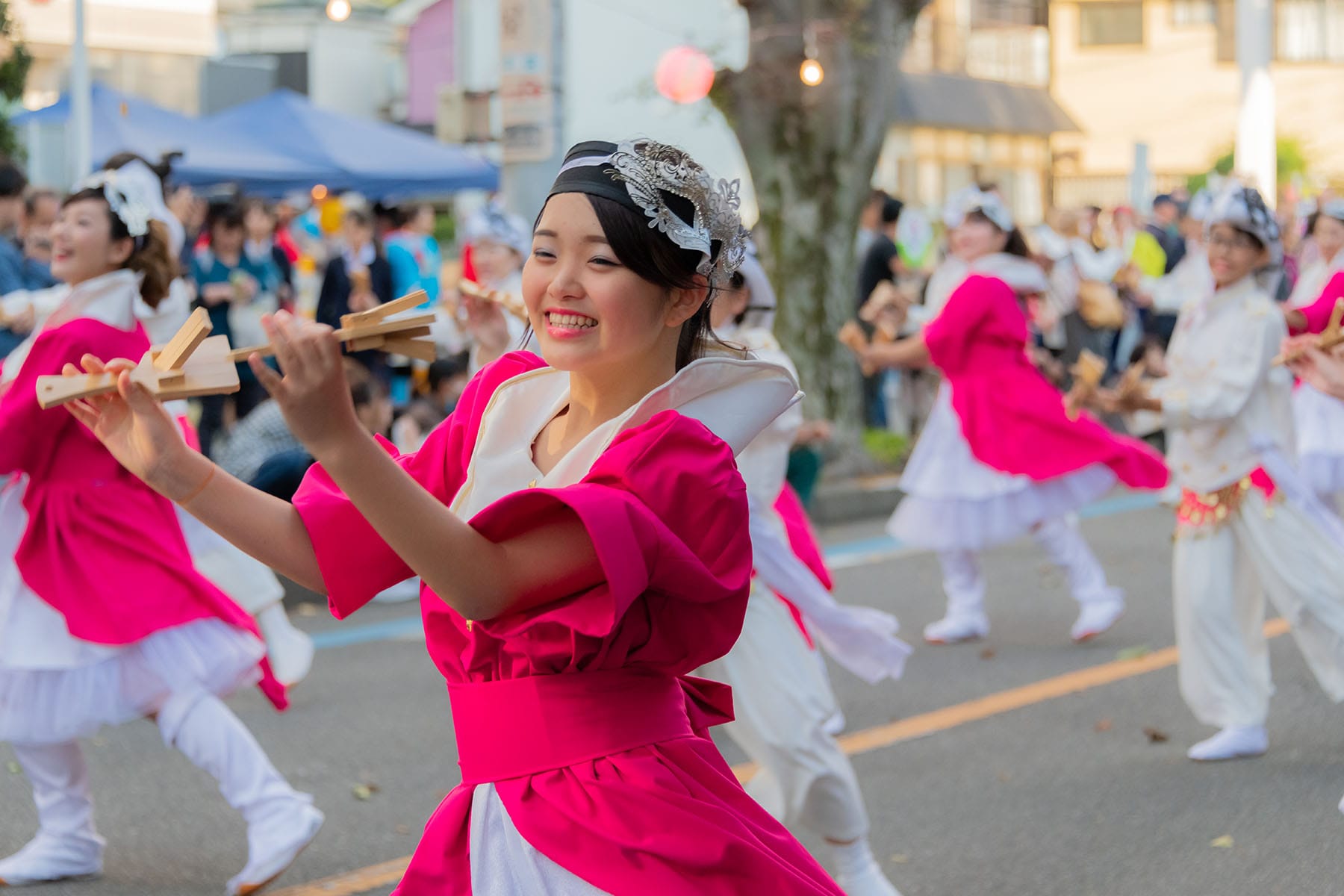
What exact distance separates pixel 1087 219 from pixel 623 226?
1578 centimetres

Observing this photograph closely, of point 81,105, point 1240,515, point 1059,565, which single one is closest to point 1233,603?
point 1240,515

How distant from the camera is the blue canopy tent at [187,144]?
15.1 m

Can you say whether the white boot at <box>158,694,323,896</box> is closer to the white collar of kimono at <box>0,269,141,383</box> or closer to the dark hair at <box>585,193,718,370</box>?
the white collar of kimono at <box>0,269,141,383</box>

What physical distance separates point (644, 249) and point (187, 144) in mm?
14445

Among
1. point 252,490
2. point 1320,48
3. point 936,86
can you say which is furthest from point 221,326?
point 1320,48

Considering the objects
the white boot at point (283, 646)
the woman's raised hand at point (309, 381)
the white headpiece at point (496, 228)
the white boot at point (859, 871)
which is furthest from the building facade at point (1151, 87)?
the woman's raised hand at point (309, 381)

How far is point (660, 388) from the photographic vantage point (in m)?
2.54

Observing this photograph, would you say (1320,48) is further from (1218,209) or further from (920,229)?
(1218,209)

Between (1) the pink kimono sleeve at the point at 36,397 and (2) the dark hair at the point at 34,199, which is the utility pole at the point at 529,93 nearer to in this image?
(2) the dark hair at the point at 34,199

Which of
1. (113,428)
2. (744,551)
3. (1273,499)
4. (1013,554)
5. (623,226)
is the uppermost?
(623,226)

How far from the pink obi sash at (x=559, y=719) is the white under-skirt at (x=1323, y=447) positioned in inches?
302

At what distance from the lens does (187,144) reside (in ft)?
53.0

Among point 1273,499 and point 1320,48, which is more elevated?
point 1320,48

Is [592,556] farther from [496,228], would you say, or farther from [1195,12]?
[1195,12]
